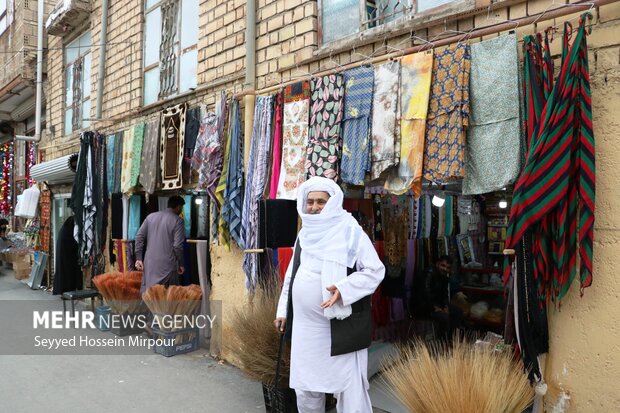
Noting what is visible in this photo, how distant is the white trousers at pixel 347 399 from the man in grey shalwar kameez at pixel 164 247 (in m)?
3.23

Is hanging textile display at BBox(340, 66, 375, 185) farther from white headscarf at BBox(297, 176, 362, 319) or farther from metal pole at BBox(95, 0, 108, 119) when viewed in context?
metal pole at BBox(95, 0, 108, 119)

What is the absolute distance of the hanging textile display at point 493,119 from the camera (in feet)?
9.66

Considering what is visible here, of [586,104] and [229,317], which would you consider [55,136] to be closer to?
[229,317]

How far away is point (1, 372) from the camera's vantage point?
16.0 feet

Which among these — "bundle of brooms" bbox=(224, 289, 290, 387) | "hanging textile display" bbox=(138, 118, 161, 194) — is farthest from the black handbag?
"hanging textile display" bbox=(138, 118, 161, 194)

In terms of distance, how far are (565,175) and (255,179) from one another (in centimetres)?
271

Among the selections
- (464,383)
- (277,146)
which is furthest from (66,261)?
(464,383)

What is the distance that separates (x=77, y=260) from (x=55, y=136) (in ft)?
9.74

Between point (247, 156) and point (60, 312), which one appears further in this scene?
point (60, 312)

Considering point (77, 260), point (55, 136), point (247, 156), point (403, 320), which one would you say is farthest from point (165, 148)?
point (55, 136)

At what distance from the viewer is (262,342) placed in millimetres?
3707

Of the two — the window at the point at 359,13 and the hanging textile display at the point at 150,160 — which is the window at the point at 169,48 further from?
the window at the point at 359,13

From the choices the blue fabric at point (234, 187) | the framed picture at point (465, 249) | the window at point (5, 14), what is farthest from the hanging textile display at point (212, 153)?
the window at point (5, 14)
